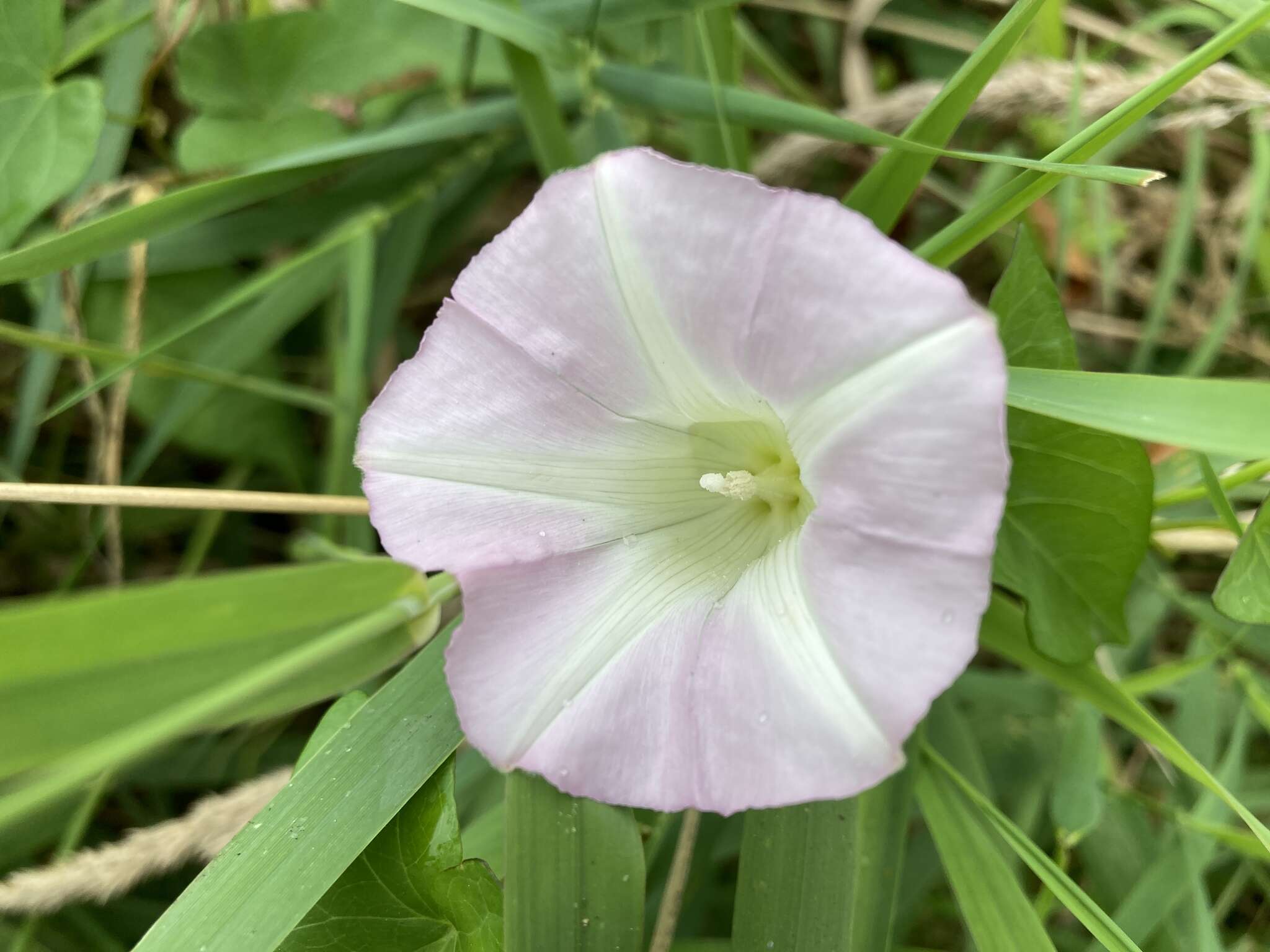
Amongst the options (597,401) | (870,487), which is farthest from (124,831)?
(870,487)

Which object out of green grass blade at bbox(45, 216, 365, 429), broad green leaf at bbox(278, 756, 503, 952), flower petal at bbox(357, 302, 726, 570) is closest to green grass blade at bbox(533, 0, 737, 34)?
green grass blade at bbox(45, 216, 365, 429)

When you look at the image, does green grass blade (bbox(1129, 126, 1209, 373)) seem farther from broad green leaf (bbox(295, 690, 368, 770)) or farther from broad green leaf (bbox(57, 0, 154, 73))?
broad green leaf (bbox(57, 0, 154, 73))

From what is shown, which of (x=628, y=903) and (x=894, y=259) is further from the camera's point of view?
(x=628, y=903)

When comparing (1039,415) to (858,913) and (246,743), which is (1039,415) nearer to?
(858,913)

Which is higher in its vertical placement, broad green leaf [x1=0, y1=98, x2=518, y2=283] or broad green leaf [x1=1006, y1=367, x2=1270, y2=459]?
broad green leaf [x1=0, y1=98, x2=518, y2=283]

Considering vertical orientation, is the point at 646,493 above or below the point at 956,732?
above

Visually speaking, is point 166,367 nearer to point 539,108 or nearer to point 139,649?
point 539,108

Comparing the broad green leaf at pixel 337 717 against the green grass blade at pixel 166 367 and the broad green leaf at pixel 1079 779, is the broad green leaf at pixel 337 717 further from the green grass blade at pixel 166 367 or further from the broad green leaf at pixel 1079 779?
the broad green leaf at pixel 1079 779
